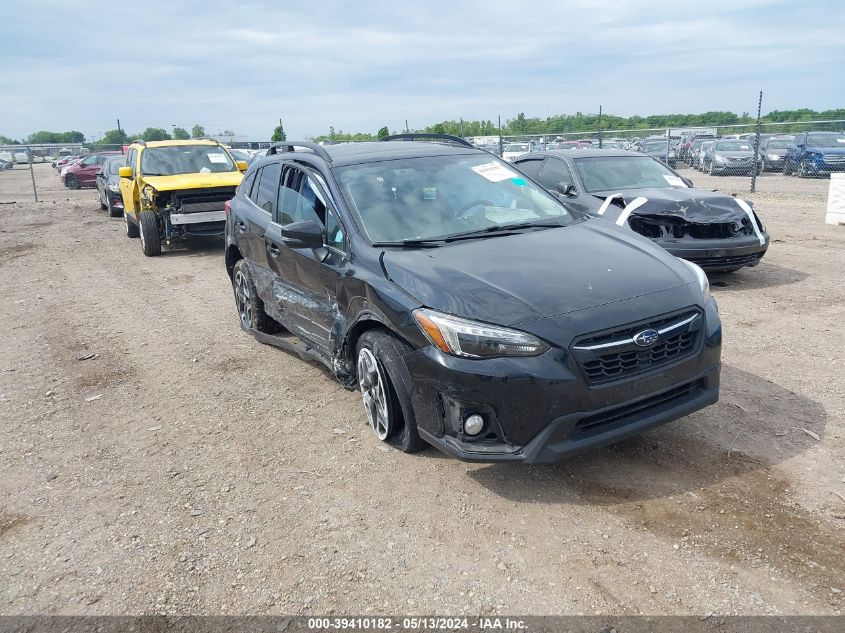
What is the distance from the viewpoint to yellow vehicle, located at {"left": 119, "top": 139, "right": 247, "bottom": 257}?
11742 mm

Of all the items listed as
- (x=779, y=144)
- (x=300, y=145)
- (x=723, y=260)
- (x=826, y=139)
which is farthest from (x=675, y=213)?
(x=779, y=144)

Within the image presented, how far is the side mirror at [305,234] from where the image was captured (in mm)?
4379

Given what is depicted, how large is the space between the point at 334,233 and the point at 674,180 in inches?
238

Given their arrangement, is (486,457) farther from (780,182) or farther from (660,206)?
(780,182)

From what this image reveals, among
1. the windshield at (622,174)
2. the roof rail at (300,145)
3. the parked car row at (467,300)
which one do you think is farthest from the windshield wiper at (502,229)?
the windshield at (622,174)

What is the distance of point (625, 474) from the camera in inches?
146

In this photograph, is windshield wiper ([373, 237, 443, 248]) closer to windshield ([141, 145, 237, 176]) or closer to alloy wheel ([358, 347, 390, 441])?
alloy wheel ([358, 347, 390, 441])

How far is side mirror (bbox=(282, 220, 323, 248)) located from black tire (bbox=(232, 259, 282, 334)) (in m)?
1.81

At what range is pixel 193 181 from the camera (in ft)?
38.9

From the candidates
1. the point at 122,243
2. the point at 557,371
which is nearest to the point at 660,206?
the point at 557,371

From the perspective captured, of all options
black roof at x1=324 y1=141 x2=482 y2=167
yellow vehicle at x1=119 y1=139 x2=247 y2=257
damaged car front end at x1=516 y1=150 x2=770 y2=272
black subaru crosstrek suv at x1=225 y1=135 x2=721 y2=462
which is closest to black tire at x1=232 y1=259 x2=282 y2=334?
black subaru crosstrek suv at x1=225 y1=135 x2=721 y2=462

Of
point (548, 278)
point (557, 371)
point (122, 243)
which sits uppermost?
point (548, 278)

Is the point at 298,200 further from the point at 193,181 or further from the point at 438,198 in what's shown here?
the point at 193,181

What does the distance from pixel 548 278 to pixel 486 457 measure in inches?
39.6
